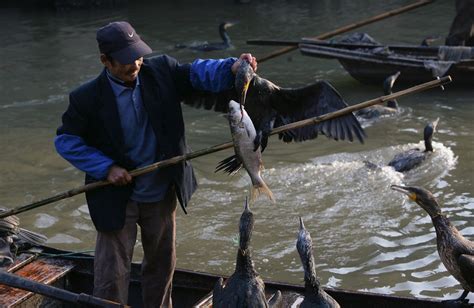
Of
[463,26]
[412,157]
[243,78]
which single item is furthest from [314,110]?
[463,26]

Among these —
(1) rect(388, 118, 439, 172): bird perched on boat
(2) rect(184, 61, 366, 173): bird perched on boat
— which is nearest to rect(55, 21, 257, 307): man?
(2) rect(184, 61, 366, 173): bird perched on boat

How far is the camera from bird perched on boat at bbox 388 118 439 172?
8.79 m

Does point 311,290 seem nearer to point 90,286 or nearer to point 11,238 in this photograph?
point 90,286

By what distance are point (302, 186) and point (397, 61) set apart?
3637mm

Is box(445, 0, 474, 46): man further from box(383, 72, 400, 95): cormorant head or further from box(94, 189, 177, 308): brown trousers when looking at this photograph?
box(94, 189, 177, 308): brown trousers

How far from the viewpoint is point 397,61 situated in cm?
1156

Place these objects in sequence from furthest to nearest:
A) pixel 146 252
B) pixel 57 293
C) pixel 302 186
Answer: pixel 302 186 → pixel 146 252 → pixel 57 293

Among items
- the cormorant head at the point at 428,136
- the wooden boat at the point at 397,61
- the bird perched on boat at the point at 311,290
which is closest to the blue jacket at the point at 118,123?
the bird perched on boat at the point at 311,290

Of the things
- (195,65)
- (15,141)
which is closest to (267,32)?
(15,141)

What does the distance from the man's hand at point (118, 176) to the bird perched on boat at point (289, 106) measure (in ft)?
2.18

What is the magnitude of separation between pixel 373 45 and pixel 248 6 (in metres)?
8.69

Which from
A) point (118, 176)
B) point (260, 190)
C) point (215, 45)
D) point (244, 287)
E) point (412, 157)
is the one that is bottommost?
point (215, 45)

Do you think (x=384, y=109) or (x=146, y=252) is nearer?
(x=146, y=252)

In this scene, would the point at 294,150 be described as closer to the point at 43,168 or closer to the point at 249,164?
the point at 43,168
